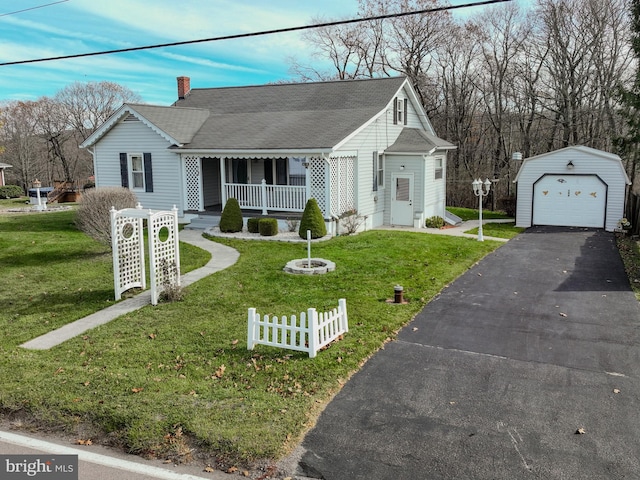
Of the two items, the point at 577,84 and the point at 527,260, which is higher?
the point at 577,84

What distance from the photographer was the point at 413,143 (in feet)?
73.4

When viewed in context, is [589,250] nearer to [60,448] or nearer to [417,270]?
[417,270]

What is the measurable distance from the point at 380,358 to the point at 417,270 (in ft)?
19.4

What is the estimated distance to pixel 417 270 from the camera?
13.8 m

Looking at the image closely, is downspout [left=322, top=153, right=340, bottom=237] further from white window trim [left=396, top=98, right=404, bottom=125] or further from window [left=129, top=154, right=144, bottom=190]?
window [left=129, top=154, right=144, bottom=190]

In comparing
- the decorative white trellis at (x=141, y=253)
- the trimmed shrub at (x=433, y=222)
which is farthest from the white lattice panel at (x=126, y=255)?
the trimmed shrub at (x=433, y=222)

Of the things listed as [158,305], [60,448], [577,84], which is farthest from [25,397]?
[577,84]

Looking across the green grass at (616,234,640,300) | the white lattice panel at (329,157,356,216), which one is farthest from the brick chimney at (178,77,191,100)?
the green grass at (616,234,640,300)

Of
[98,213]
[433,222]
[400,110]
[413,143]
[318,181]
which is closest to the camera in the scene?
[98,213]

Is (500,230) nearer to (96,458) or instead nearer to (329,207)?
(329,207)

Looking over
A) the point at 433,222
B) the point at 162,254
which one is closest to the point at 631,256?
the point at 433,222

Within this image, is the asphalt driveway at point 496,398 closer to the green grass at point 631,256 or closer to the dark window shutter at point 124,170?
the green grass at point 631,256

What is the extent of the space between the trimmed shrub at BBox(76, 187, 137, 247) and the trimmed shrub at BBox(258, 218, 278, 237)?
4.71 metres

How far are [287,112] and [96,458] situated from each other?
19.3 metres
